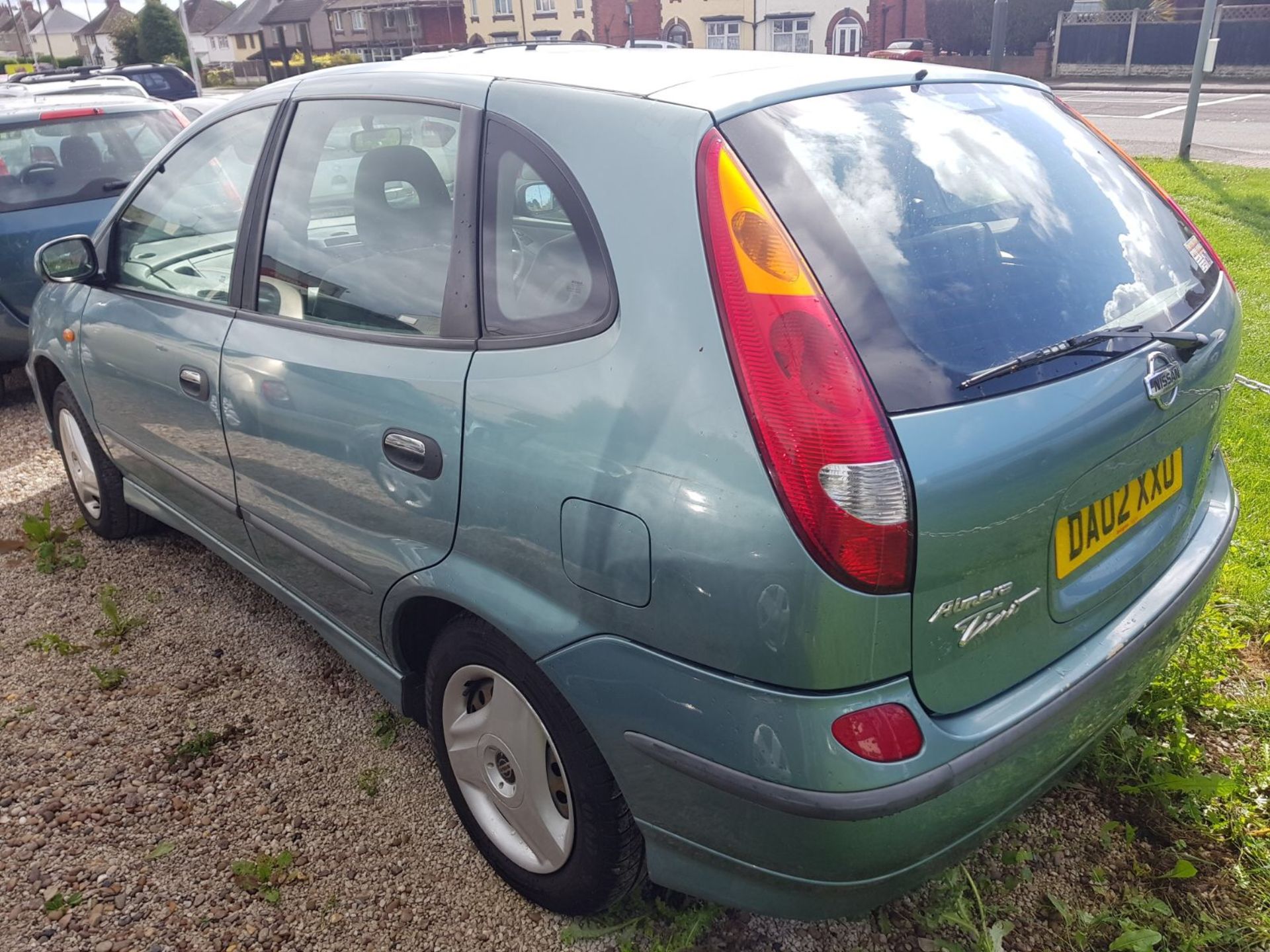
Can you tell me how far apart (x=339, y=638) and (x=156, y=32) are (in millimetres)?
62734

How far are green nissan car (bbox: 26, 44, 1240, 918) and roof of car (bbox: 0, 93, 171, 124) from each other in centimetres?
470

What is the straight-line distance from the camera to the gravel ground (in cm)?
223

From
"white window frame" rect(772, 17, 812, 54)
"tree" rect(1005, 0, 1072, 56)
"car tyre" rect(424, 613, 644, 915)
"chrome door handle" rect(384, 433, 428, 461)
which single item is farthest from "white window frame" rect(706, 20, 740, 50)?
"car tyre" rect(424, 613, 644, 915)

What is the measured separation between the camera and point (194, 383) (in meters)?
2.85

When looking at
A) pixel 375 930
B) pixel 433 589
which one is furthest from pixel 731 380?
pixel 375 930

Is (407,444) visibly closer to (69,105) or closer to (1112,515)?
(1112,515)

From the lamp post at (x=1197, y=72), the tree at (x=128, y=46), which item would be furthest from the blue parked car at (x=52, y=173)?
the tree at (x=128, y=46)

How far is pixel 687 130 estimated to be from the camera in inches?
67.3

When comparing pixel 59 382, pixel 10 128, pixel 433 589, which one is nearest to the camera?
pixel 433 589

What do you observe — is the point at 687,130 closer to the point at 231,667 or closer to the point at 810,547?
the point at 810,547

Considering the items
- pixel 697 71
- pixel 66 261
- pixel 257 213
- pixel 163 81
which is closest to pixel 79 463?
pixel 66 261

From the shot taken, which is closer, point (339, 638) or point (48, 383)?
point (339, 638)

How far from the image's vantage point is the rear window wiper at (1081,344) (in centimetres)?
165

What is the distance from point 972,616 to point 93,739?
2.60 metres
